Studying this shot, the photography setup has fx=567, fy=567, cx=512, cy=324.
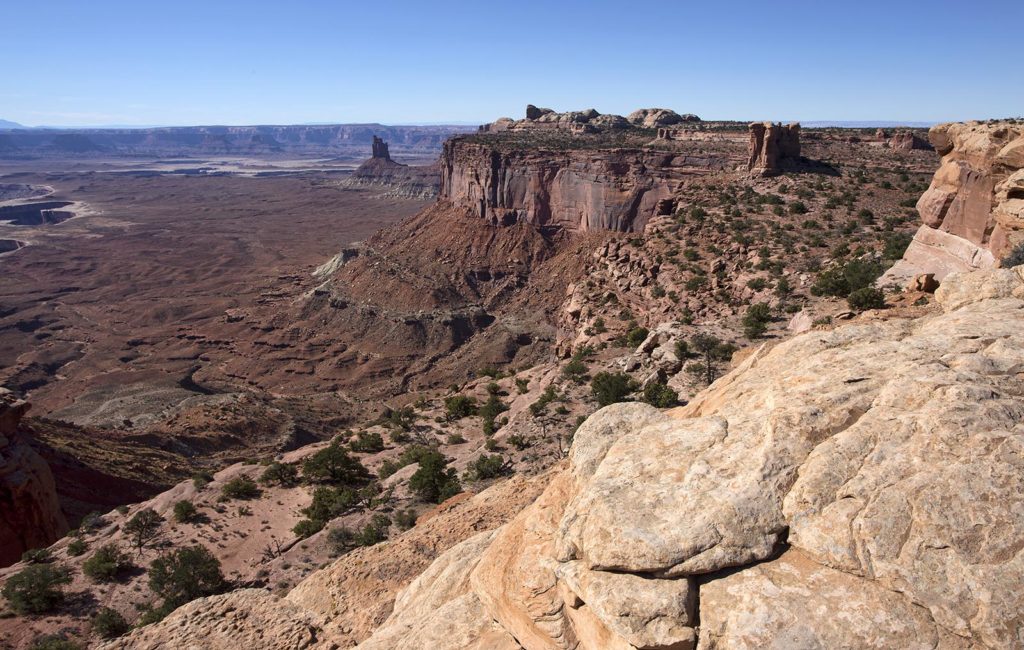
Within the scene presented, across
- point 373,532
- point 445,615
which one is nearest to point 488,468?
point 373,532

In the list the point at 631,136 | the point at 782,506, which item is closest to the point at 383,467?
the point at 782,506

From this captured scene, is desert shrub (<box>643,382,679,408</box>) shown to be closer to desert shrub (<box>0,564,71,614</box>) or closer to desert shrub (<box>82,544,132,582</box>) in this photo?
desert shrub (<box>82,544,132,582</box>)

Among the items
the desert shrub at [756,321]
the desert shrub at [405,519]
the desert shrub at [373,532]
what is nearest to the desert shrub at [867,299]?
the desert shrub at [756,321]

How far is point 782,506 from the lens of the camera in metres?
7.26

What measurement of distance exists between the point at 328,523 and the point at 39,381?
63601 mm

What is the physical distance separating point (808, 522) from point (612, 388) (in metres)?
22.4

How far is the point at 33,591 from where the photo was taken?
19.1m

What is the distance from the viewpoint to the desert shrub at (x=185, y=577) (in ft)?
64.5

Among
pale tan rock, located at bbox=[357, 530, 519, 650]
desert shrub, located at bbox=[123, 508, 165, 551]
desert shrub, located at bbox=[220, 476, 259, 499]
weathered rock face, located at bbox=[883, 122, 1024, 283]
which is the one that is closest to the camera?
pale tan rock, located at bbox=[357, 530, 519, 650]

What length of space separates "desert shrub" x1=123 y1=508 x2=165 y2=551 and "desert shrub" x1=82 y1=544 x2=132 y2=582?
4.29ft

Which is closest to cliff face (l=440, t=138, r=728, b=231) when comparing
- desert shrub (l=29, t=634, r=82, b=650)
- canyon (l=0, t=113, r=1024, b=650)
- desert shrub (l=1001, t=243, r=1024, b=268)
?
canyon (l=0, t=113, r=1024, b=650)

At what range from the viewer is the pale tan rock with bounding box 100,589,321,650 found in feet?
44.7

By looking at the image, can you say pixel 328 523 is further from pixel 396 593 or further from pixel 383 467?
pixel 396 593

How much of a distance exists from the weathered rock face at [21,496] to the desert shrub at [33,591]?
6982 mm
